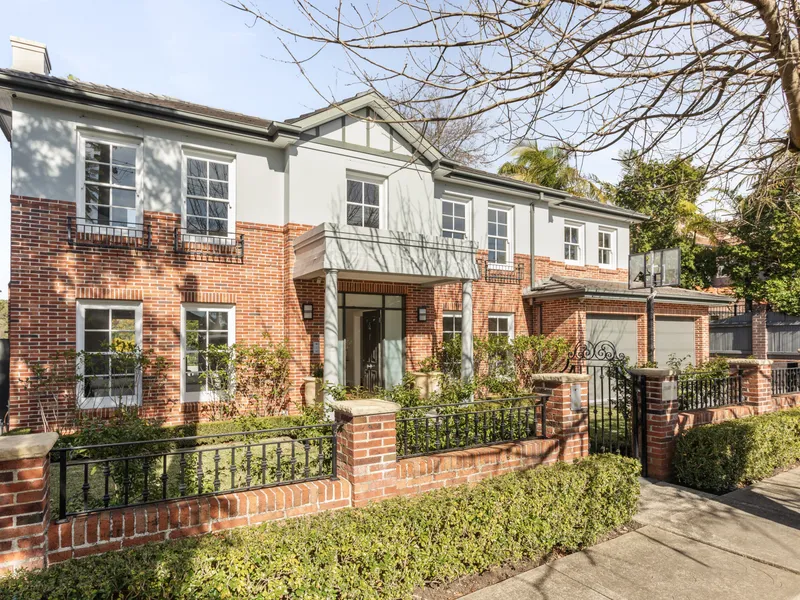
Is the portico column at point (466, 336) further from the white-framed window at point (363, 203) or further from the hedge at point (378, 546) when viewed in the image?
the hedge at point (378, 546)

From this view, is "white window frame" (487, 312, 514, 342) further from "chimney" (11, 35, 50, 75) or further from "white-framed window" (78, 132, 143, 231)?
"chimney" (11, 35, 50, 75)

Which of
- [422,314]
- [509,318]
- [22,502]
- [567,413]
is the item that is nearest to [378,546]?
[22,502]

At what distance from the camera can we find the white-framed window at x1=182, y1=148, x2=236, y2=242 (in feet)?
32.2

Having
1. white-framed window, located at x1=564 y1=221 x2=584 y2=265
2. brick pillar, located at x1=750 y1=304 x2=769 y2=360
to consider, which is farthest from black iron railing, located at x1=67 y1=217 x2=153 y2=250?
brick pillar, located at x1=750 y1=304 x2=769 y2=360

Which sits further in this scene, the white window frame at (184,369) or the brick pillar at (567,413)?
the white window frame at (184,369)

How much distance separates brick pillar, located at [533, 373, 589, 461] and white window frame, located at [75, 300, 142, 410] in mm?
7207

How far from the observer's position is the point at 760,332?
63.7ft

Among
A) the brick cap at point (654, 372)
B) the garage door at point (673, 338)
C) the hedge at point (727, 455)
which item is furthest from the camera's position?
the garage door at point (673, 338)

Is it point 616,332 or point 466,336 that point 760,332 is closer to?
point 616,332

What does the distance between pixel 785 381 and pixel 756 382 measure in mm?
2282

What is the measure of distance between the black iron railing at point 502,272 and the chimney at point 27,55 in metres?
10.8

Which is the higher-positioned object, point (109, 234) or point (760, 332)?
point (109, 234)

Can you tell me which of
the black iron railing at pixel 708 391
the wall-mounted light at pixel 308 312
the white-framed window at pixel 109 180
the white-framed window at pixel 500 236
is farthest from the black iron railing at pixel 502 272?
the white-framed window at pixel 109 180

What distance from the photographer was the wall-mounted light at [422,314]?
12.2 m
